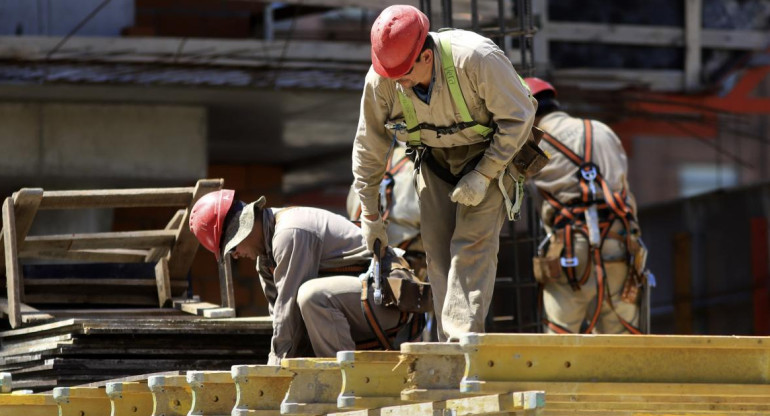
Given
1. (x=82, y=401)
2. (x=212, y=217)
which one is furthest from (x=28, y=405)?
(x=212, y=217)

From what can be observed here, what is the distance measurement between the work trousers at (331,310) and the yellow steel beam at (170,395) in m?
0.86

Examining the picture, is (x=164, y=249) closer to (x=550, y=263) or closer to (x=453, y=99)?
(x=550, y=263)

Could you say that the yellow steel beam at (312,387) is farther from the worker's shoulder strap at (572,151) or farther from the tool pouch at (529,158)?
the worker's shoulder strap at (572,151)

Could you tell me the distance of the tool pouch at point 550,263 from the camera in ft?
32.1

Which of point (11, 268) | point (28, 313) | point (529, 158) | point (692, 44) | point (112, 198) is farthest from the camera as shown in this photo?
point (692, 44)

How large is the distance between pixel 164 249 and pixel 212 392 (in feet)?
11.5

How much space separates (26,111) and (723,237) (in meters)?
8.99

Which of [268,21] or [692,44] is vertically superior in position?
[268,21]

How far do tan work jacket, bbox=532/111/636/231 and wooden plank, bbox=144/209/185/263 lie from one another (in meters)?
2.45

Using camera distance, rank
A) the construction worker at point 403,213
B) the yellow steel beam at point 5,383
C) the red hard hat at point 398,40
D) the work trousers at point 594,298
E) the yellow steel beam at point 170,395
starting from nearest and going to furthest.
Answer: the red hard hat at point 398,40 → the yellow steel beam at point 170,395 → the yellow steel beam at point 5,383 → the work trousers at point 594,298 → the construction worker at point 403,213

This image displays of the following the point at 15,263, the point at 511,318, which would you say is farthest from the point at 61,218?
the point at 15,263

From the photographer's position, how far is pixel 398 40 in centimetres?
621

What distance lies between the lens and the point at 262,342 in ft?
27.5

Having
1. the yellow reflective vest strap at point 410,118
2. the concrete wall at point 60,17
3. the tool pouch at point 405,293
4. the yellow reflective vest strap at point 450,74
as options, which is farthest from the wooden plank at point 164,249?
the concrete wall at point 60,17
